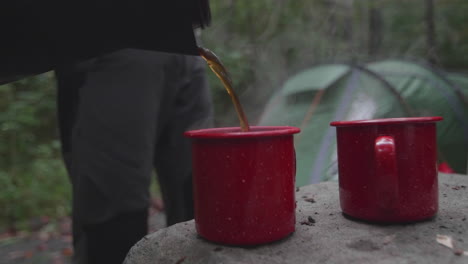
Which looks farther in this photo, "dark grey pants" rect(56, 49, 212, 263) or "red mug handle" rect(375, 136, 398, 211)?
"dark grey pants" rect(56, 49, 212, 263)

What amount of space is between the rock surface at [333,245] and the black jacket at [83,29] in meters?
0.36

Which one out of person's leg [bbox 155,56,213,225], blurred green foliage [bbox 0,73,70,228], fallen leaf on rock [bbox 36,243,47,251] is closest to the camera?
person's leg [bbox 155,56,213,225]

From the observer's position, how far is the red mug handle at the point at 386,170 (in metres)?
0.64

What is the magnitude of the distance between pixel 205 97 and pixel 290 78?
5.41 ft

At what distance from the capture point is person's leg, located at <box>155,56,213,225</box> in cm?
111

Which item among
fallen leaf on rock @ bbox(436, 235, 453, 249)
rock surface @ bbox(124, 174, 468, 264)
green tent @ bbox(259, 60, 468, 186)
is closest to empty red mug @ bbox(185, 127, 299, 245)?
rock surface @ bbox(124, 174, 468, 264)

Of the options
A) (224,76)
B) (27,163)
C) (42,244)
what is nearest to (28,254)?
(42,244)

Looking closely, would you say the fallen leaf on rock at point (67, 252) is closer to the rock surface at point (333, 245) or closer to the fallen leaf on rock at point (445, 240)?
the rock surface at point (333, 245)

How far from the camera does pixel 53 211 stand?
3.09 metres

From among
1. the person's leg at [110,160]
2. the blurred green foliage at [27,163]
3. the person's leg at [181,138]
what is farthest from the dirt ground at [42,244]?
the person's leg at [110,160]

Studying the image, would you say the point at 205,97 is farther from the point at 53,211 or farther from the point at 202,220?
the point at 53,211

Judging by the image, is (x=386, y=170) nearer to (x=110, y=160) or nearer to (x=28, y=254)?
(x=110, y=160)

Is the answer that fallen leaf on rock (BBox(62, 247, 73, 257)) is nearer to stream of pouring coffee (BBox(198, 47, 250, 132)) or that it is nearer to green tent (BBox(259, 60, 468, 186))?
green tent (BBox(259, 60, 468, 186))

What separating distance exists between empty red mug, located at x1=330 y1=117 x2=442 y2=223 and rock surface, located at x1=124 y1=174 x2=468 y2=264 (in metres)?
0.04
